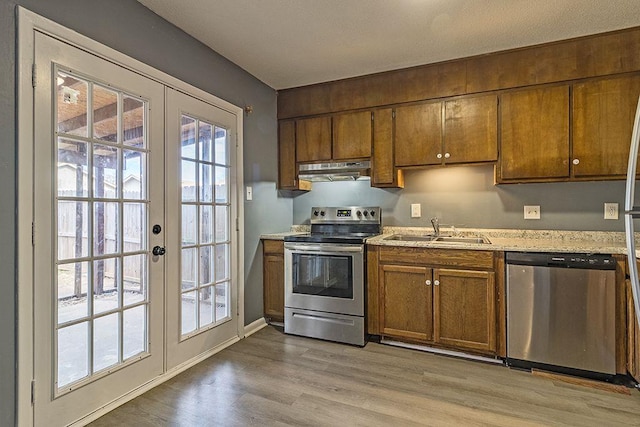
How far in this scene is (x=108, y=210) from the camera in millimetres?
1915

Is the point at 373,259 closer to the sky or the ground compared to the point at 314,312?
closer to the sky

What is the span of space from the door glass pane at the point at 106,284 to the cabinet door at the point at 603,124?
10.5ft

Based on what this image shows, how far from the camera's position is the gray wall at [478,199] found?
2734 millimetres

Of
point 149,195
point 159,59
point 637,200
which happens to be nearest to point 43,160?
point 149,195

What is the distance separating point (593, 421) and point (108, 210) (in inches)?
112

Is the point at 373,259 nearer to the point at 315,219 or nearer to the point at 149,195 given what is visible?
the point at 315,219

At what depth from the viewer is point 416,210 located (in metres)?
3.28

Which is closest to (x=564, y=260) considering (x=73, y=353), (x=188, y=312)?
(x=188, y=312)

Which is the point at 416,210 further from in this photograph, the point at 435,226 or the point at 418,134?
the point at 418,134

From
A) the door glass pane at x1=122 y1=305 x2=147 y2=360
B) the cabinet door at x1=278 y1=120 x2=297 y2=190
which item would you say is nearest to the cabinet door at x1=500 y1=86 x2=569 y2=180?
the cabinet door at x1=278 y1=120 x2=297 y2=190

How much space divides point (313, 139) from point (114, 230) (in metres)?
2.01

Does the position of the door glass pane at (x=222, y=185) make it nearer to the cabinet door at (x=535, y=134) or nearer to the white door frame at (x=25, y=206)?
the white door frame at (x=25, y=206)

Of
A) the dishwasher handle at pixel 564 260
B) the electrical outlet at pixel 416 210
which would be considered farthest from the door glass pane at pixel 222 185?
the dishwasher handle at pixel 564 260

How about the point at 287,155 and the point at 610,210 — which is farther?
the point at 287,155
